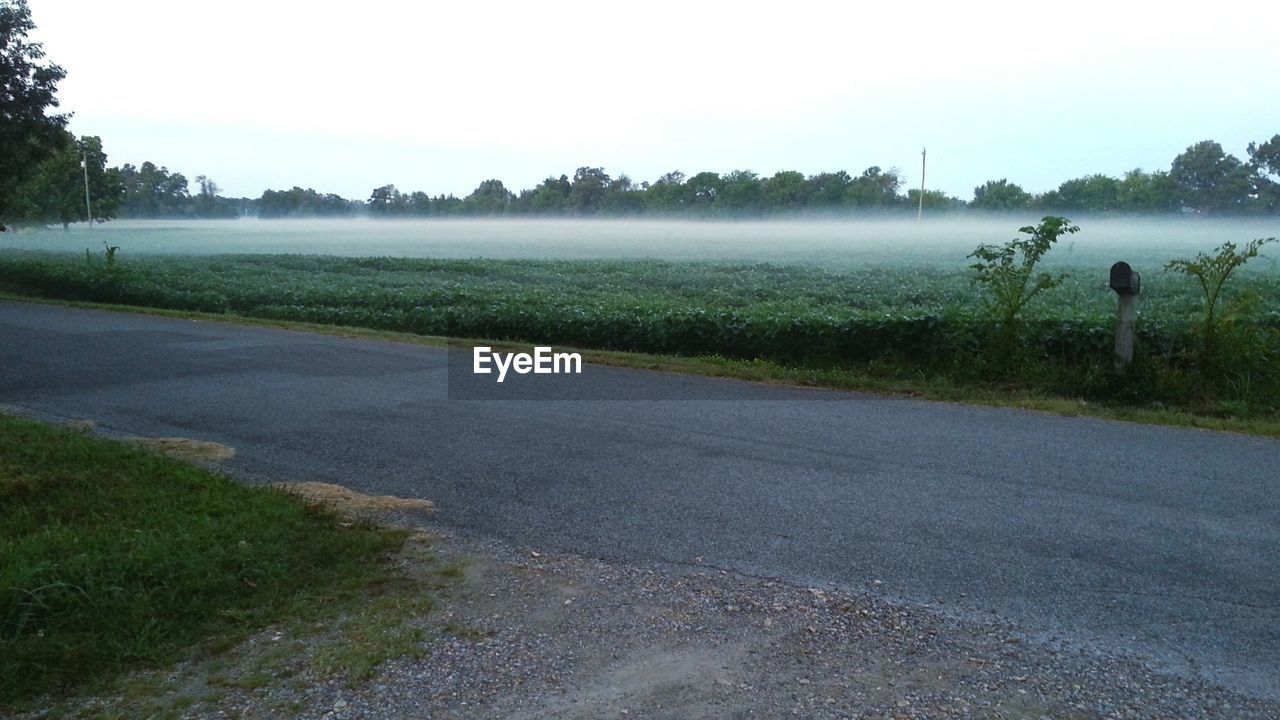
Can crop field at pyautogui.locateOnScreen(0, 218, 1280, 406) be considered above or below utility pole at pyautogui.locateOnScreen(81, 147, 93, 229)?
below

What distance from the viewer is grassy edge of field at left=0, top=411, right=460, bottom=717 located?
3.79 metres

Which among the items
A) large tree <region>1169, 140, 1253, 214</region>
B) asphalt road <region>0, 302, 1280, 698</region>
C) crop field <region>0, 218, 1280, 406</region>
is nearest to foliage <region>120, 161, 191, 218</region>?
crop field <region>0, 218, 1280, 406</region>

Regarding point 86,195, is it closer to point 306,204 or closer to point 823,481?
point 306,204

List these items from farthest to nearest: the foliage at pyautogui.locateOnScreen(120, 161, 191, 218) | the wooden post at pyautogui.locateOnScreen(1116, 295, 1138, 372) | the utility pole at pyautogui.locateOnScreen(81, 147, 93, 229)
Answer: the foliage at pyautogui.locateOnScreen(120, 161, 191, 218) → the utility pole at pyautogui.locateOnScreen(81, 147, 93, 229) → the wooden post at pyautogui.locateOnScreen(1116, 295, 1138, 372)

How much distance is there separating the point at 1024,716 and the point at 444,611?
242 cm

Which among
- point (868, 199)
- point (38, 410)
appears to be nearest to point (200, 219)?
point (868, 199)

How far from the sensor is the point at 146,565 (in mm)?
4594

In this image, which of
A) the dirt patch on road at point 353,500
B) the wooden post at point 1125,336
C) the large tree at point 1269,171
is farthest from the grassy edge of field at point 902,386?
the large tree at point 1269,171

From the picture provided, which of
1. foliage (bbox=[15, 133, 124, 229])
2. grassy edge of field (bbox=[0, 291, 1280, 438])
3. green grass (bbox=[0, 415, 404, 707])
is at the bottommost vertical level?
grassy edge of field (bbox=[0, 291, 1280, 438])

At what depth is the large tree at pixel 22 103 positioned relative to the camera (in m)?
21.4

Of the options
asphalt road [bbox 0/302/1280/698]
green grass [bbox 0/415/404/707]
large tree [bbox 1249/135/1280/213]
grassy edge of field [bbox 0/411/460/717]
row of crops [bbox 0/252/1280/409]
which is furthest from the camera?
large tree [bbox 1249/135/1280/213]

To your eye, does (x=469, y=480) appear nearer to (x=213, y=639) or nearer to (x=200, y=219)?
(x=213, y=639)

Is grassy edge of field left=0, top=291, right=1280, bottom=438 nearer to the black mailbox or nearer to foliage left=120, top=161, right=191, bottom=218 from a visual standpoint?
the black mailbox

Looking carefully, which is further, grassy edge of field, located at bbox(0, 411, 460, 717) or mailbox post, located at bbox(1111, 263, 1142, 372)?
mailbox post, located at bbox(1111, 263, 1142, 372)
